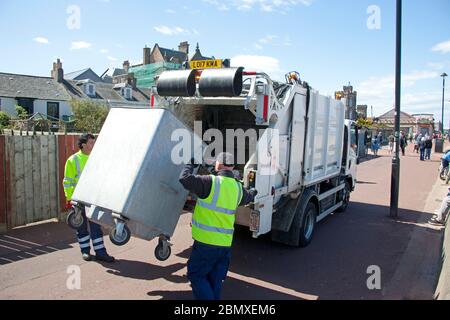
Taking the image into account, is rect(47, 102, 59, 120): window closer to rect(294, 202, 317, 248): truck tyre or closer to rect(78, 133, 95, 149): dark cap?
rect(78, 133, 95, 149): dark cap

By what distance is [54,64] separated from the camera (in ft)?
113

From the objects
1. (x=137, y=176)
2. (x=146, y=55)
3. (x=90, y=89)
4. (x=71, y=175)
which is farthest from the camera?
(x=146, y=55)

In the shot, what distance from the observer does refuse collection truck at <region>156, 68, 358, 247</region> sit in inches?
173

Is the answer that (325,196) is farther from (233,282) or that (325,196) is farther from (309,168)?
(233,282)

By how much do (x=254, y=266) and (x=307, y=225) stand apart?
1.34 metres

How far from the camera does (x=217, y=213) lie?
338 cm

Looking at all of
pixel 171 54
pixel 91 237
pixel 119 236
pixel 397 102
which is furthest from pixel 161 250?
pixel 171 54

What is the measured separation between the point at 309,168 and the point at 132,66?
162 feet

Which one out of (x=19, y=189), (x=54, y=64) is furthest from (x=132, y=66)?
(x=19, y=189)

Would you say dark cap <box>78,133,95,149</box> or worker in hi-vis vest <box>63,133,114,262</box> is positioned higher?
dark cap <box>78,133,95,149</box>

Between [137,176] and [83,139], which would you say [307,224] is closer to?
[137,176]

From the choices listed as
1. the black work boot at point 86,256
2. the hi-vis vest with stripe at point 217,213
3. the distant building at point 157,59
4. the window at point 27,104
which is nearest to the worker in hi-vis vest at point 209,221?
the hi-vis vest with stripe at point 217,213

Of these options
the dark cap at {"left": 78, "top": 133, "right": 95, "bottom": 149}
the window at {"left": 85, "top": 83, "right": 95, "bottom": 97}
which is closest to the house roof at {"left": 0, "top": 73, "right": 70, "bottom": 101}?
the window at {"left": 85, "top": 83, "right": 95, "bottom": 97}
